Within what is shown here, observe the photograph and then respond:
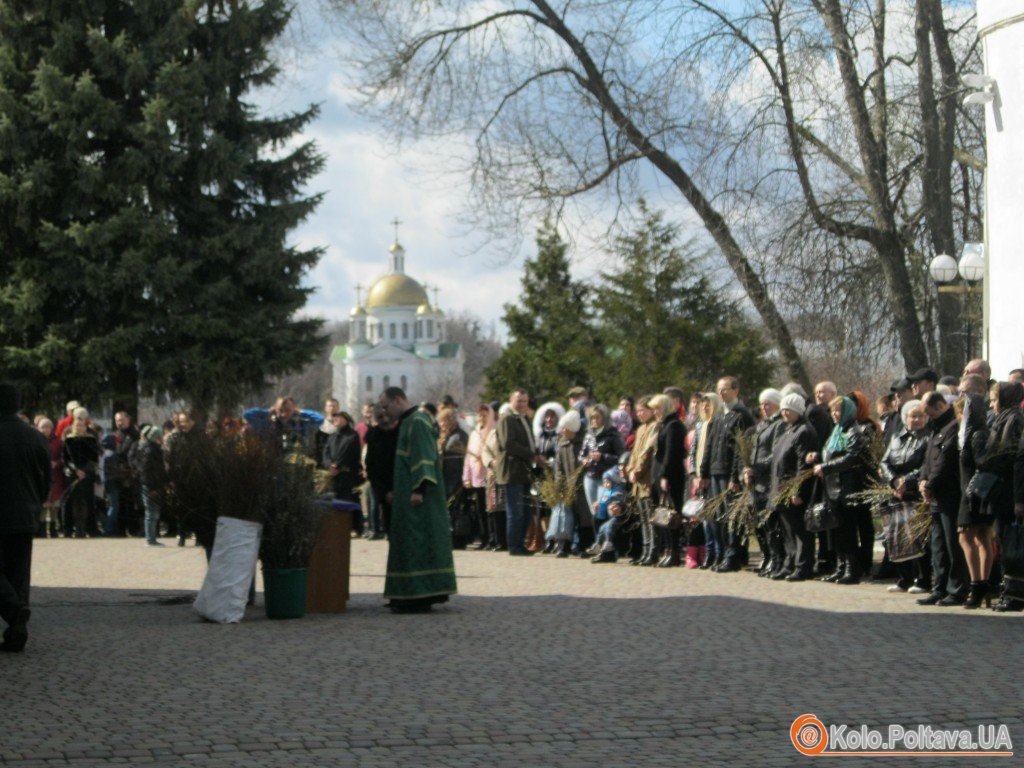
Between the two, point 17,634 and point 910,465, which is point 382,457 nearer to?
point 910,465

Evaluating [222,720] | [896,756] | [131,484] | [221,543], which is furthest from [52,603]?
[896,756]

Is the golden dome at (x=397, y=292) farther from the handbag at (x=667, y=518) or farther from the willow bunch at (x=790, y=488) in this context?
the willow bunch at (x=790, y=488)

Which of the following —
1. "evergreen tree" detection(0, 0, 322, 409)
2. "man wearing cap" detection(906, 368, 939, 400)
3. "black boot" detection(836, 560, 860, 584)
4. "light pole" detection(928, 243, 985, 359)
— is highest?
"evergreen tree" detection(0, 0, 322, 409)

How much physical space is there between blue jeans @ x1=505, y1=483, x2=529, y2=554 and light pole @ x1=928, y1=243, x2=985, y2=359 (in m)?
7.61

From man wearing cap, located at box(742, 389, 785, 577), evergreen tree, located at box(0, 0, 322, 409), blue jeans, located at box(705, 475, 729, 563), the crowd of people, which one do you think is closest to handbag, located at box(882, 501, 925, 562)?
the crowd of people

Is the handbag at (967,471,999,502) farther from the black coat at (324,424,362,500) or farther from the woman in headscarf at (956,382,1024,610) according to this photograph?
the black coat at (324,424,362,500)

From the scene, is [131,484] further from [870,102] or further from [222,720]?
[870,102]

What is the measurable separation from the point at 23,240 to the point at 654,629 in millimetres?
28749

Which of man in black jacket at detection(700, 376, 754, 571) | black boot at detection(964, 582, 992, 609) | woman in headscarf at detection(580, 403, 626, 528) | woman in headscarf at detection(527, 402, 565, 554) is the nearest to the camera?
black boot at detection(964, 582, 992, 609)

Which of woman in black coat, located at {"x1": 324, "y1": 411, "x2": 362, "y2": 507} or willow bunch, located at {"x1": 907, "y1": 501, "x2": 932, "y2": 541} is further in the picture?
woman in black coat, located at {"x1": 324, "y1": 411, "x2": 362, "y2": 507}

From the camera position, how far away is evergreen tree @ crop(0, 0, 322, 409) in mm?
37031

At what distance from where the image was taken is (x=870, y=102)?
25750mm

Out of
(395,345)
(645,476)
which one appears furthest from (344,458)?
(395,345)

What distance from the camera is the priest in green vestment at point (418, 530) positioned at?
1400 centimetres
